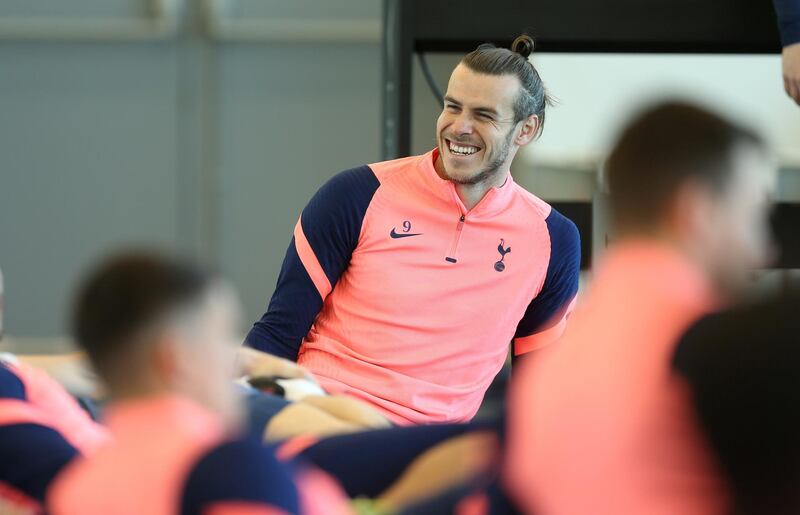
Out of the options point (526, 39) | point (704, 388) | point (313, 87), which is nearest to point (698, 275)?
point (704, 388)

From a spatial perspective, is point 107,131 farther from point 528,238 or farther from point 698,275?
point 698,275

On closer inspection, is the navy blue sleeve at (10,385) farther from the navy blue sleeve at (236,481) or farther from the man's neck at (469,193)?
the man's neck at (469,193)

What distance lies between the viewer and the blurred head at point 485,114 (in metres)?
2.29

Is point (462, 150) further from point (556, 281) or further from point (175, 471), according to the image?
point (175, 471)

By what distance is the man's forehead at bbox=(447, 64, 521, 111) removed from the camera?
233 cm

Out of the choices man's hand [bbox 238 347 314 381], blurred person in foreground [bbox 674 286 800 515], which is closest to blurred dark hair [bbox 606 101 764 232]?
blurred person in foreground [bbox 674 286 800 515]

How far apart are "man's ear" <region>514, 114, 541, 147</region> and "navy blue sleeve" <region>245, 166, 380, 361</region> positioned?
34 cm

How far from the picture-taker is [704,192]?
41.4 inches

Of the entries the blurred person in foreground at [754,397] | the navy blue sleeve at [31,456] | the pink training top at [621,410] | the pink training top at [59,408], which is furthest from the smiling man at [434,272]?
the blurred person in foreground at [754,397]

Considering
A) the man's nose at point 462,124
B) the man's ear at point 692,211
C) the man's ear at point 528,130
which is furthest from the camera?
the man's ear at point 528,130

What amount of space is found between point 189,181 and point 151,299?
4995 mm

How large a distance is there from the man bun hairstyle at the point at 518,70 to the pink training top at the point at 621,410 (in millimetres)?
1310

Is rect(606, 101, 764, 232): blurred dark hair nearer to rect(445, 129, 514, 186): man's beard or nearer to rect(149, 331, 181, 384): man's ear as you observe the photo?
rect(149, 331, 181, 384): man's ear

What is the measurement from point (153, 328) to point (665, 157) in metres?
0.46
